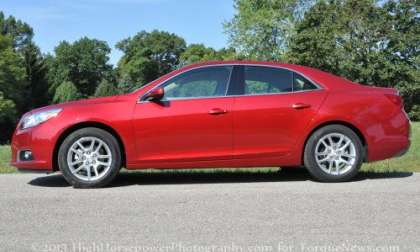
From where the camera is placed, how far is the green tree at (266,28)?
58000 mm

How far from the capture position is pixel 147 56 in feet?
359

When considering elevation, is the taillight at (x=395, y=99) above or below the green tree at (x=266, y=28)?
below

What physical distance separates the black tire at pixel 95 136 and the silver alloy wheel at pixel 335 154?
8.01 feet

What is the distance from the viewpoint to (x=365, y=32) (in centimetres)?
5475

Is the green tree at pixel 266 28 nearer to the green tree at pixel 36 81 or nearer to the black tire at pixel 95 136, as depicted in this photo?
the green tree at pixel 36 81

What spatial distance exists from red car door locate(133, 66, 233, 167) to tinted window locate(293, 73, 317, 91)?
2.98ft

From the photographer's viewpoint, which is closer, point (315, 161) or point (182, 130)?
point (182, 130)

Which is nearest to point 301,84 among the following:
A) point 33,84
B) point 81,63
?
point 33,84

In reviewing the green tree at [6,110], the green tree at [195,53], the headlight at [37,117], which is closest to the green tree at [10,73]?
the green tree at [6,110]

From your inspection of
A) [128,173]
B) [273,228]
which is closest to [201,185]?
[128,173]

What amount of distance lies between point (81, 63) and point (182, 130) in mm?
101493

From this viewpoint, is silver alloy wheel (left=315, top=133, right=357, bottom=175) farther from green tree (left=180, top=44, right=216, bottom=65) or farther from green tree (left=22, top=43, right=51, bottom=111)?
green tree (left=180, top=44, right=216, bottom=65)

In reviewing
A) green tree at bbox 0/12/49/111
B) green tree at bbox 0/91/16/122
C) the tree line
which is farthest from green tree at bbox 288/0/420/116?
green tree at bbox 0/12/49/111

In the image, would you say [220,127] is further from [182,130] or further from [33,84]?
[33,84]
